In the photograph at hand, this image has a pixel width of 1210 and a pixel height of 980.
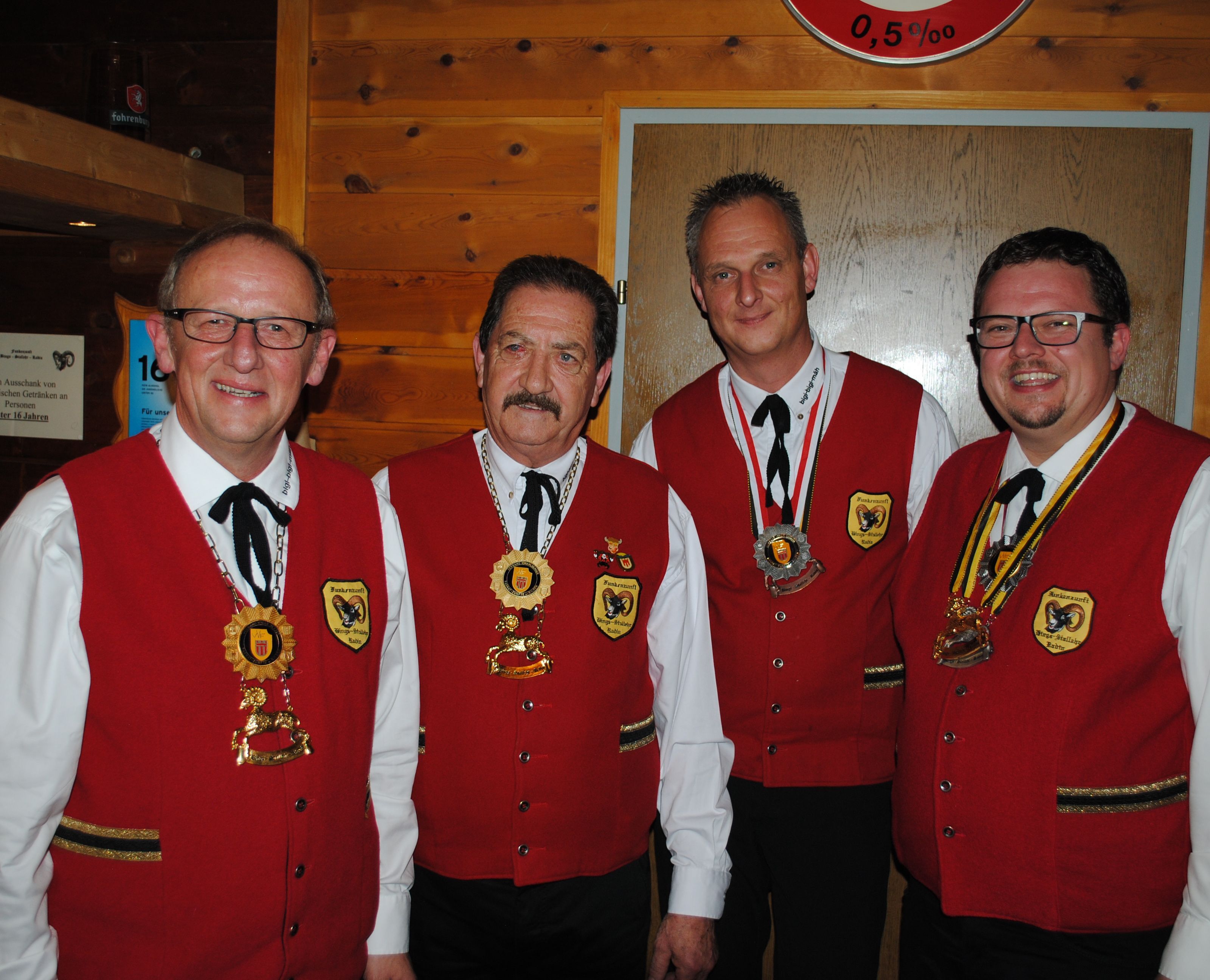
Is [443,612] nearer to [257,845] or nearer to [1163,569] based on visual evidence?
[257,845]

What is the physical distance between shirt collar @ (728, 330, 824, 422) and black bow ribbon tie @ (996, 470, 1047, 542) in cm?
57

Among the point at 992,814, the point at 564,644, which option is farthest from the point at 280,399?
the point at 992,814

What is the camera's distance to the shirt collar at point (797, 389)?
7.09 ft

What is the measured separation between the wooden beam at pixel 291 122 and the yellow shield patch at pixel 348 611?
155 cm

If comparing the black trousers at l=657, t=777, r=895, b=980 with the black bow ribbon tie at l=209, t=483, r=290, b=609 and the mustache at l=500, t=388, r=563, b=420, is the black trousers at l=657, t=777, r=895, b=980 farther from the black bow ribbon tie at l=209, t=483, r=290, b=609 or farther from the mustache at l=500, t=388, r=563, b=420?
the black bow ribbon tie at l=209, t=483, r=290, b=609

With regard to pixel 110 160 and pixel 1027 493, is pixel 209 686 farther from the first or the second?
pixel 110 160

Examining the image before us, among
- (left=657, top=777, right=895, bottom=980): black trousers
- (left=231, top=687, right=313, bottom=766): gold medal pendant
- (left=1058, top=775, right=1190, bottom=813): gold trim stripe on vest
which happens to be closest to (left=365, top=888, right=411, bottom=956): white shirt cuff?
(left=231, top=687, right=313, bottom=766): gold medal pendant

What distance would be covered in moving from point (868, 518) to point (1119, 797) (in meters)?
0.76

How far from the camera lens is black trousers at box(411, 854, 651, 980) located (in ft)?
5.54

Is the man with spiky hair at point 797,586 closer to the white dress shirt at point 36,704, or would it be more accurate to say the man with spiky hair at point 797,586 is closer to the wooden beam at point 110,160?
the white dress shirt at point 36,704

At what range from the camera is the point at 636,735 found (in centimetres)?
184

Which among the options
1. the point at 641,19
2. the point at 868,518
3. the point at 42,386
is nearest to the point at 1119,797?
the point at 868,518

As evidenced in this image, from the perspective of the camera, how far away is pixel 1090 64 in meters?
2.39

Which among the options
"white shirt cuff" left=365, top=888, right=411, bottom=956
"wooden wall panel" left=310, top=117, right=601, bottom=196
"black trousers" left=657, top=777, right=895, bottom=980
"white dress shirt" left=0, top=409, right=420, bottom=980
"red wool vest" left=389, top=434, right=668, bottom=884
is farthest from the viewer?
"wooden wall panel" left=310, top=117, right=601, bottom=196
